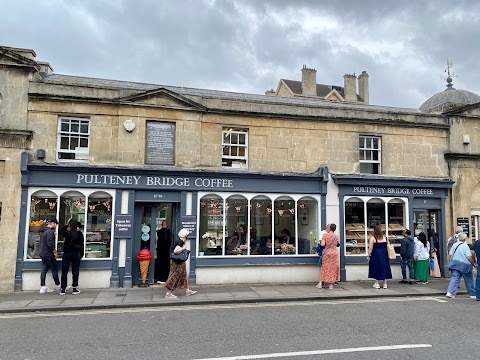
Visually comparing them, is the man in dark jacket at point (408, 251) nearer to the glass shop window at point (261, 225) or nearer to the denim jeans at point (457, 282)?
the denim jeans at point (457, 282)

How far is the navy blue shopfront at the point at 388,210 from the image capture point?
41.9 feet

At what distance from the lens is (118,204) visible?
11.1 m

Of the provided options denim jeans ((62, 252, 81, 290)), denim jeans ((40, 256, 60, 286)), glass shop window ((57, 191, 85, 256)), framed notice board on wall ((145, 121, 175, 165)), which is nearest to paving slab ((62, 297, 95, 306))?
denim jeans ((62, 252, 81, 290))

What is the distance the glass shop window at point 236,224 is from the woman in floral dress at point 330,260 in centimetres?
250

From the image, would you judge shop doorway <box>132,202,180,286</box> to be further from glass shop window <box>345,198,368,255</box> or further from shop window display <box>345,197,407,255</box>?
shop window display <box>345,197,407,255</box>

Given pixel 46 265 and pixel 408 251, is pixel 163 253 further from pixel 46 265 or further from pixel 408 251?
pixel 408 251

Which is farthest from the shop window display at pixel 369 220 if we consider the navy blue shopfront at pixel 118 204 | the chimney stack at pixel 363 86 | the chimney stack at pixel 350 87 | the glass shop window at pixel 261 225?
the chimney stack at pixel 363 86

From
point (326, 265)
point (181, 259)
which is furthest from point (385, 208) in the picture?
point (181, 259)

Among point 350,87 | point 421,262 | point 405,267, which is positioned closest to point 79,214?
point 405,267

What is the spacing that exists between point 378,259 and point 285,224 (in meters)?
3.07

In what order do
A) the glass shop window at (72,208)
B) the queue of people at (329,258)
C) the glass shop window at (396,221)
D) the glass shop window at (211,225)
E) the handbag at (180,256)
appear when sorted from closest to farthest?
1. the handbag at (180,256)
2. the queue of people at (329,258)
3. the glass shop window at (72,208)
4. the glass shop window at (211,225)
5. the glass shop window at (396,221)

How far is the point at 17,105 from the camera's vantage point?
10727 millimetres

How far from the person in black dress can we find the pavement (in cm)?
52

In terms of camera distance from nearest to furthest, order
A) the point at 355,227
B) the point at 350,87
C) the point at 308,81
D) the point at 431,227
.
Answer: the point at 355,227 → the point at 431,227 → the point at 308,81 → the point at 350,87
